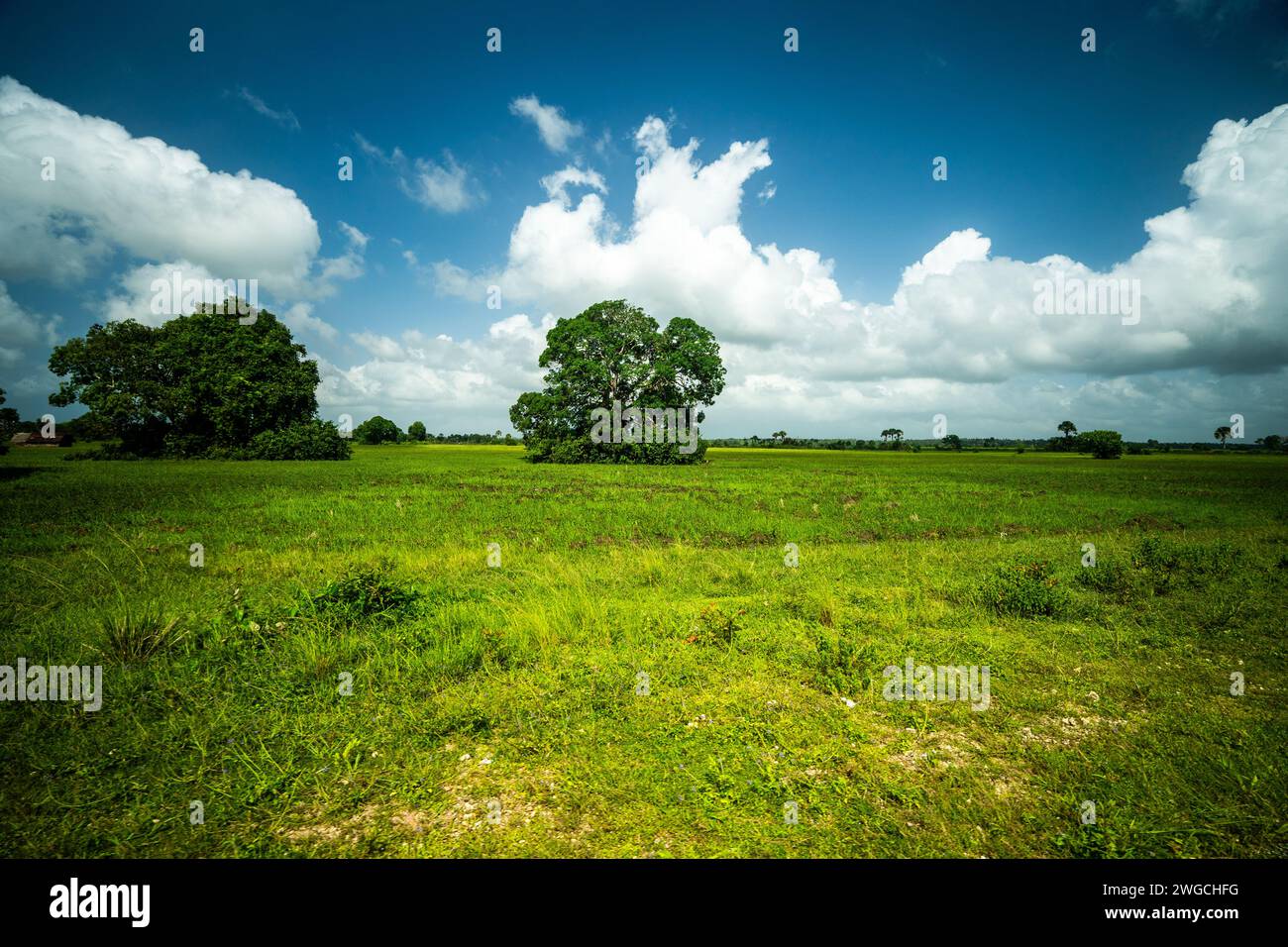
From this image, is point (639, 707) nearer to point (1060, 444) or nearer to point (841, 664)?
point (841, 664)

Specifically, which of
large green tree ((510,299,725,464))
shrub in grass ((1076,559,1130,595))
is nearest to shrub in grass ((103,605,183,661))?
shrub in grass ((1076,559,1130,595))

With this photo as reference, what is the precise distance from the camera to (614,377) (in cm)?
4794

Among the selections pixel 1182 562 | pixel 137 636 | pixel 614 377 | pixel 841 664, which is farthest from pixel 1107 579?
pixel 614 377

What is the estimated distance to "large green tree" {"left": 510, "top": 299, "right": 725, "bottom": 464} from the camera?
157ft

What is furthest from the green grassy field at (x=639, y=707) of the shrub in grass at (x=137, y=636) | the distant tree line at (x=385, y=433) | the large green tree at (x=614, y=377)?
the distant tree line at (x=385, y=433)

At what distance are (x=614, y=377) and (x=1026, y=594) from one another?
4324 cm

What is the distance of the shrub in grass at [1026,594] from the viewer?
23.7ft

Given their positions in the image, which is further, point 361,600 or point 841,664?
point 361,600

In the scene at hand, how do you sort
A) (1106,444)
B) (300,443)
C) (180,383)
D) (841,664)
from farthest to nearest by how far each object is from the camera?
(1106,444) < (300,443) < (180,383) < (841,664)

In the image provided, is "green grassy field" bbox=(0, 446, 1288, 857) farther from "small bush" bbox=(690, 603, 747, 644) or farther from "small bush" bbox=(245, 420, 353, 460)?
"small bush" bbox=(245, 420, 353, 460)

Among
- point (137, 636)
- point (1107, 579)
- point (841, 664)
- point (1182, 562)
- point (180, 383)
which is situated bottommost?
point (841, 664)
